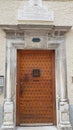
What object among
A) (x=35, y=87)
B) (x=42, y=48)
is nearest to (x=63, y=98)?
(x=35, y=87)

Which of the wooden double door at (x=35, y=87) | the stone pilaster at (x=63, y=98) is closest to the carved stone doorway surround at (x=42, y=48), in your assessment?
the stone pilaster at (x=63, y=98)

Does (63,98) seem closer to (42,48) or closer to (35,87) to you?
(35,87)

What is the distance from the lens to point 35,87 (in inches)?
231

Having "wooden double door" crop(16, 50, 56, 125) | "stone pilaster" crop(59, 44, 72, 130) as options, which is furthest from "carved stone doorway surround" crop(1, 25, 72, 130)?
"wooden double door" crop(16, 50, 56, 125)

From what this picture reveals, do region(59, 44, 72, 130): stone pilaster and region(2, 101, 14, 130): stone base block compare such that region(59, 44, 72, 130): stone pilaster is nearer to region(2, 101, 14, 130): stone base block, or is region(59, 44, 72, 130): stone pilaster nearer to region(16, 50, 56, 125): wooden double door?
region(16, 50, 56, 125): wooden double door

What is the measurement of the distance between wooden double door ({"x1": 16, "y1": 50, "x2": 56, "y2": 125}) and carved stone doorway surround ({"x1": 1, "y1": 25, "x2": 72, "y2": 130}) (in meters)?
0.21

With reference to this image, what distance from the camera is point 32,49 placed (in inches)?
228

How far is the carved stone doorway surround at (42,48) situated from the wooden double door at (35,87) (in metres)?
0.21

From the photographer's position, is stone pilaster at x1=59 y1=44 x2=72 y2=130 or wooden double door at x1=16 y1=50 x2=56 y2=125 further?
wooden double door at x1=16 y1=50 x2=56 y2=125

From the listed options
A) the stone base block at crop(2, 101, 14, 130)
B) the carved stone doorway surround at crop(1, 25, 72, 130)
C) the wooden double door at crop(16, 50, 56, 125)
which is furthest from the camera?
the wooden double door at crop(16, 50, 56, 125)

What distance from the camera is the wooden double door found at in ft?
19.0

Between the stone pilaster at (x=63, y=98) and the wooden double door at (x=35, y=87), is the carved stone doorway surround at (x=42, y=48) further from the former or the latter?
the wooden double door at (x=35, y=87)

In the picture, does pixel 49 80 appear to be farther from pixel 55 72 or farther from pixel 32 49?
pixel 32 49

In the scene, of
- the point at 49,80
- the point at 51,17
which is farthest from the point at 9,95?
the point at 51,17
